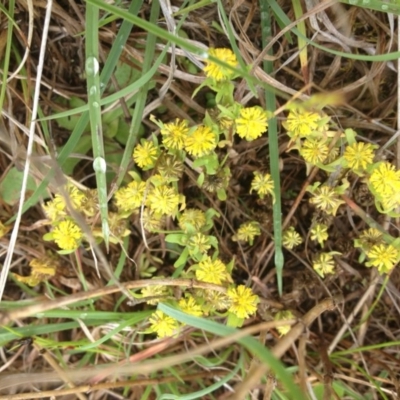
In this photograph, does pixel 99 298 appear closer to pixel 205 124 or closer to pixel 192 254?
pixel 192 254

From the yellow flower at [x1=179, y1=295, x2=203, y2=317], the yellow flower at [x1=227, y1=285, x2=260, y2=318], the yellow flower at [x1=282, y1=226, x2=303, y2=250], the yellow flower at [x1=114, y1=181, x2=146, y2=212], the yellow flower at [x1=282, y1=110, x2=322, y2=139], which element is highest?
the yellow flower at [x1=282, y1=110, x2=322, y2=139]

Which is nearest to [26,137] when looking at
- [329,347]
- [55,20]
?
[55,20]

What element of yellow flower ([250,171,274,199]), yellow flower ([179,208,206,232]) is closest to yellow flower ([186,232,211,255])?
yellow flower ([179,208,206,232])

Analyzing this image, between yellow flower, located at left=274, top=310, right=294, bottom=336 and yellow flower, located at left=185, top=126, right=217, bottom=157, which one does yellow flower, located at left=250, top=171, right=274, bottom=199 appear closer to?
yellow flower, located at left=185, top=126, right=217, bottom=157

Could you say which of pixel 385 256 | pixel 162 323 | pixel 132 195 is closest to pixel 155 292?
pixel 162 323

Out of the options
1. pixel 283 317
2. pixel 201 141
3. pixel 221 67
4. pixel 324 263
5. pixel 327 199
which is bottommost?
pixel 283 317

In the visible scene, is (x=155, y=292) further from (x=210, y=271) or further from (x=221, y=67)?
(x=221, y=67)

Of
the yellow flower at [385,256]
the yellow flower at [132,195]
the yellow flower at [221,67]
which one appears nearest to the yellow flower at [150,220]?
the yellow flower at [132,195]
